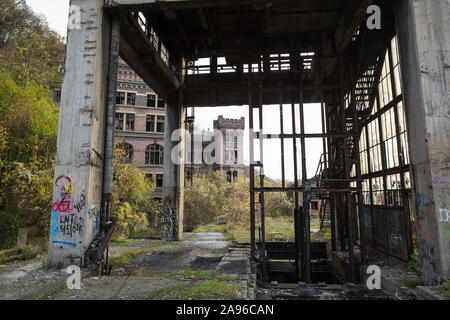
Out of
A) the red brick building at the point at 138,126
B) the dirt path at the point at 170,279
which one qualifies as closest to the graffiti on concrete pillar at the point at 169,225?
the dirt path at the point at 170,279

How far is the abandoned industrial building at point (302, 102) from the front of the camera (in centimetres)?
691

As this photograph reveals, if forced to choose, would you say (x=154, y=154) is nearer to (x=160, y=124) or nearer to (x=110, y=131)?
(x=160, y=124)

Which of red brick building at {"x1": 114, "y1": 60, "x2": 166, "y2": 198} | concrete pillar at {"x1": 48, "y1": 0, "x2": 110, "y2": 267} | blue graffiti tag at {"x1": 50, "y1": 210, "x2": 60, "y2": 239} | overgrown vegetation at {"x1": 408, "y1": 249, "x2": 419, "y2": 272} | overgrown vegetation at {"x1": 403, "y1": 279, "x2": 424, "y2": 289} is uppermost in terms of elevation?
red brick building at {"x1": 114, "y1": 60, "x2": 166, "y2": 198}

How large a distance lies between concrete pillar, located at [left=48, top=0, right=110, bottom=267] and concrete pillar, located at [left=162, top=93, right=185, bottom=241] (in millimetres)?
6132

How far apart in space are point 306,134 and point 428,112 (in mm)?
3819

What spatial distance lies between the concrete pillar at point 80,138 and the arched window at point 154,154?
810 inches

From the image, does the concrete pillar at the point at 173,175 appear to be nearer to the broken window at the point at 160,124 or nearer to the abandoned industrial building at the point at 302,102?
the abandoned industrial building at the point at 302,102

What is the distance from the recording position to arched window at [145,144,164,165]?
93.4 ft

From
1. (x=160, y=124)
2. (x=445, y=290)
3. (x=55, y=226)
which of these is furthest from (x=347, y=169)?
(x=160, y=124)

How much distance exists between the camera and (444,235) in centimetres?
623

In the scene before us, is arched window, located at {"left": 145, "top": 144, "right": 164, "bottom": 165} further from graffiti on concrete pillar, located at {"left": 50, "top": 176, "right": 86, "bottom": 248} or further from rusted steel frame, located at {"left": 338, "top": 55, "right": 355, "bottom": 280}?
rusted steel frame, located at {"left": 338, "top": 55, "right": 355, "bottom": 280}

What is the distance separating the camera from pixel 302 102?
10359 millimetres

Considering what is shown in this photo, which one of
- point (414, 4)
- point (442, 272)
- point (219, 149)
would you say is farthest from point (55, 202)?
point (219, 149)

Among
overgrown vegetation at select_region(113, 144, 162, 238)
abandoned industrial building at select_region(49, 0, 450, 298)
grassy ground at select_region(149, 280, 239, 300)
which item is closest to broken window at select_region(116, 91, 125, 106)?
overgrown vegetation at select_region(113, 144, 162, 238)
